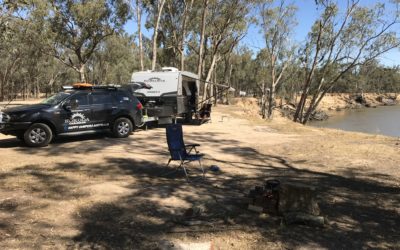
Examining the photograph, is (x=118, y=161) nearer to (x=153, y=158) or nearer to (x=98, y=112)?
(x=153, y=158)

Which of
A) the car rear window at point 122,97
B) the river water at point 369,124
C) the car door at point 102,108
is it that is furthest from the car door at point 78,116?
the river water at point 369,124

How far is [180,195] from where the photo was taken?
6.79m

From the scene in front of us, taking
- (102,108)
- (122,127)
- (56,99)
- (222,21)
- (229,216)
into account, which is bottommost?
(229,216)

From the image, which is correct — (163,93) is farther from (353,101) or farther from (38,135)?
(353,101)

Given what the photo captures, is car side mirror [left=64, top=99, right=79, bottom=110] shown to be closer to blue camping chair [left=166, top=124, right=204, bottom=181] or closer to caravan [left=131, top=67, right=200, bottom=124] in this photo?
caravan [left=131, top=67, right=200, bottom=124]

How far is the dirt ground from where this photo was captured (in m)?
4.97

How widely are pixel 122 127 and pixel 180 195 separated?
6.98m

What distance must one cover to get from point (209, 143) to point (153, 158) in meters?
3.10

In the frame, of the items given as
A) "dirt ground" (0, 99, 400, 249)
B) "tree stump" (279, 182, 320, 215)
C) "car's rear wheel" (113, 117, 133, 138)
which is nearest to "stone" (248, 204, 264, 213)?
"dirt ground" (0, 99, 400, 249)

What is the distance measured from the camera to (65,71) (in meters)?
68.7

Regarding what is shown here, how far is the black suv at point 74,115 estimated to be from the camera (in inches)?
440

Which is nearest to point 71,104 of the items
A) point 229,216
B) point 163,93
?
point 163,93

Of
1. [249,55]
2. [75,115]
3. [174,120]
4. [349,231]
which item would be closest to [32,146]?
[75,115]

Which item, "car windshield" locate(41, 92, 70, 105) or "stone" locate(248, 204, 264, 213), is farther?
"car windshield" locate(41, 92, 70, 105)
